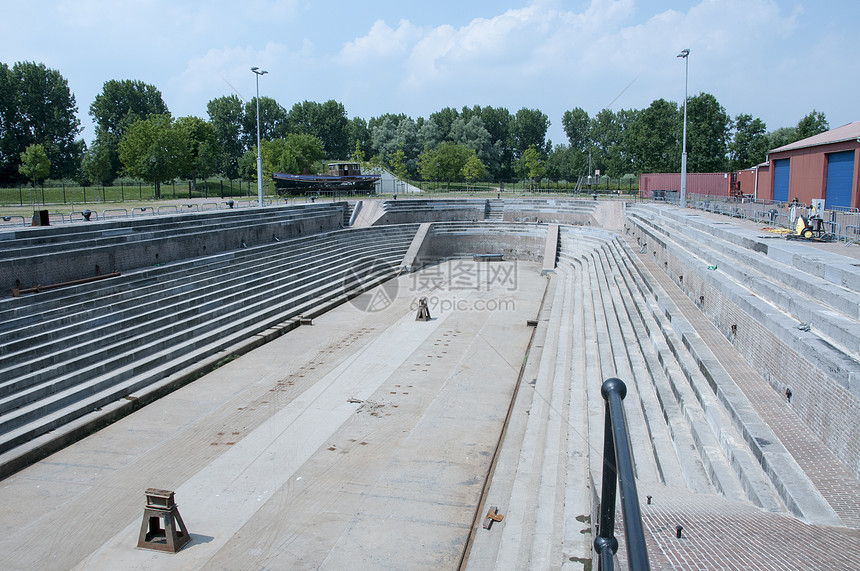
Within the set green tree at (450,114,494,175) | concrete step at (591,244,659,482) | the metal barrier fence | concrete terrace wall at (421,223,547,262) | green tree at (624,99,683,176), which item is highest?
green tree at (450,114,494,175)

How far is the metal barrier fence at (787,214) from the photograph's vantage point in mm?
13812

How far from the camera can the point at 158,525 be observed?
8.31 meters

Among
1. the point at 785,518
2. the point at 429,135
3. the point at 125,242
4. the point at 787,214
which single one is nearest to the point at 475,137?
the point at 429,135

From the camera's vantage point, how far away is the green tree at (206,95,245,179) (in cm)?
7700

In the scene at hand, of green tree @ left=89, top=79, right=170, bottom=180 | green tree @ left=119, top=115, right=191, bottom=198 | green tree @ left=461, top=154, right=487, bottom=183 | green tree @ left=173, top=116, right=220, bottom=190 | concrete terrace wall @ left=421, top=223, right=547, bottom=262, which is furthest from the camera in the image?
green tree @ left=89, top=79, right=170, bottom=180

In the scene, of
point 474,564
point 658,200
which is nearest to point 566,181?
point 658,200

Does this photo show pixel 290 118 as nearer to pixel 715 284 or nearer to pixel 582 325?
pixel 582 325

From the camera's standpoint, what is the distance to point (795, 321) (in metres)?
7.95

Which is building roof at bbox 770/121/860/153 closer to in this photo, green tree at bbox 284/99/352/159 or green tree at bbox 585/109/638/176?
green tree at bbox 585/109/638/176

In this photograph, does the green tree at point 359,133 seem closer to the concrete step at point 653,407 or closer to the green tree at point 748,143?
the green tree at point 748,143

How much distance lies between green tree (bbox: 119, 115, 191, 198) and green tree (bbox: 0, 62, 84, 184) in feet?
54.4

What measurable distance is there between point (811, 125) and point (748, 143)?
15.6 ft

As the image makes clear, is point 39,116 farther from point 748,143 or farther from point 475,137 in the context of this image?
point 748,143

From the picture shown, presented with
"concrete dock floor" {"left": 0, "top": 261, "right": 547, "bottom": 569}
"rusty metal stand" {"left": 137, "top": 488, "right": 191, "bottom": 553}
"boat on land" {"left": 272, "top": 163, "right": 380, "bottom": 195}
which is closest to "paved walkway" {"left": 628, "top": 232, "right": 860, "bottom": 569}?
"concrete dock floor" {"left": 0, "top": 261, "right": 547, "bottom": 569}
